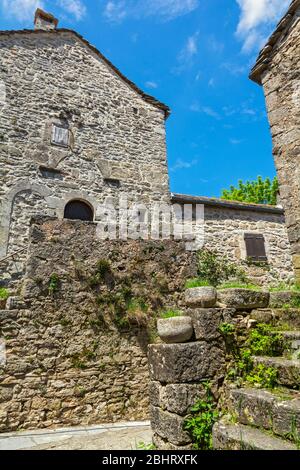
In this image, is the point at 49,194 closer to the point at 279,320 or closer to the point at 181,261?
the point at 181,261

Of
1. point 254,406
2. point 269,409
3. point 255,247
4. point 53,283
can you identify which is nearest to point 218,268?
point 255,247

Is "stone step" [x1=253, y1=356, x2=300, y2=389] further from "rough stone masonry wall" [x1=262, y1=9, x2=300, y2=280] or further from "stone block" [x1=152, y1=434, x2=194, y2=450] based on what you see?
"rough stone masonry wall" [x1=262, y1=9, x2=300, y2=280]

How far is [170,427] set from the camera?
2.81 m

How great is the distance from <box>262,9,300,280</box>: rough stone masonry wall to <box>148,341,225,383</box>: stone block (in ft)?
5.85

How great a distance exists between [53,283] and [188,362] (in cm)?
276

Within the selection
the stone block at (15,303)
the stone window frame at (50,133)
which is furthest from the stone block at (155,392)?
the stone window frame at (50,133)

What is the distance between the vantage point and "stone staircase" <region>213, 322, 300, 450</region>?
2137mm

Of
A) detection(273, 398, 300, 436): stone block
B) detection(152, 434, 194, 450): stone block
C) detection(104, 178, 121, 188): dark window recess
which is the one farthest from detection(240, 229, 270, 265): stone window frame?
detection(273, 398, 300, 436): stone block

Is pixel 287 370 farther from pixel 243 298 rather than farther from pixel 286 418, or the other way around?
pixel 243 298

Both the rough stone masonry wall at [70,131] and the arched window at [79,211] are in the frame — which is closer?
the rough stone masonry wall at [70,131]

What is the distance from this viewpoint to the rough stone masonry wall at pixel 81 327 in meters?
4.40

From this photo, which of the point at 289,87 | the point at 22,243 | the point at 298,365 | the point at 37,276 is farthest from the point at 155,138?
the point at 298,365

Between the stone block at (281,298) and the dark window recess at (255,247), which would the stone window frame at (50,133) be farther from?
the stone block at (281,298)

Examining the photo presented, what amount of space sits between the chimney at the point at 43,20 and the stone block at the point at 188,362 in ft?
37.2
